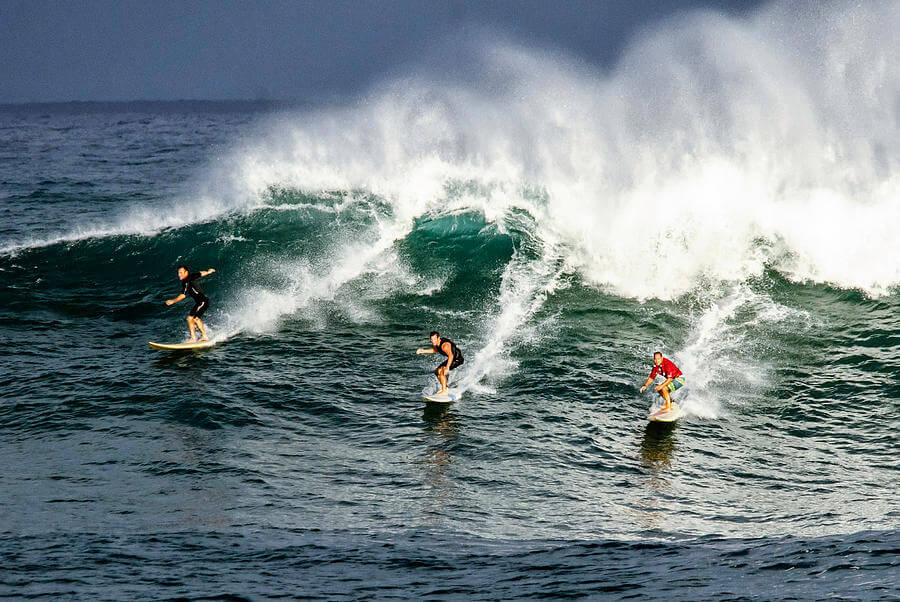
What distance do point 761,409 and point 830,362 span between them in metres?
2.42

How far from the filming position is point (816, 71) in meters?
22.0

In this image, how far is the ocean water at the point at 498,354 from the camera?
9102mm

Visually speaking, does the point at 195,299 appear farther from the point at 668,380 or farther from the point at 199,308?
the point at 668,380

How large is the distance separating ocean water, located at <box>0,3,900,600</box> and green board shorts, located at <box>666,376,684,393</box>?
55 centimetres

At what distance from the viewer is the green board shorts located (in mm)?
13367

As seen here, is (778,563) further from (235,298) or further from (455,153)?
(455,153)

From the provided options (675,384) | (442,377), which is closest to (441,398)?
(442,377)

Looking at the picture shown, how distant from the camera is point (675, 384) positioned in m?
13.4

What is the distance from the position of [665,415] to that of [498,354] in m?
3.87

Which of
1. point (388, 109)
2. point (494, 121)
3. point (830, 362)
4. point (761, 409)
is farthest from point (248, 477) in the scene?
point (388, 109)

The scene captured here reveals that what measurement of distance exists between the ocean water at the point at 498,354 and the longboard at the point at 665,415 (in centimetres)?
26

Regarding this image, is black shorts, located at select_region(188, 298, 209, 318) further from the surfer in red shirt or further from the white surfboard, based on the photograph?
the surfer in red shirt

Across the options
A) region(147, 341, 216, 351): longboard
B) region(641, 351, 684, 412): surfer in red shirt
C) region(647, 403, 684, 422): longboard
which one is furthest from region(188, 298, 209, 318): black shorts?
region(647, 403, 684, 422): longboard

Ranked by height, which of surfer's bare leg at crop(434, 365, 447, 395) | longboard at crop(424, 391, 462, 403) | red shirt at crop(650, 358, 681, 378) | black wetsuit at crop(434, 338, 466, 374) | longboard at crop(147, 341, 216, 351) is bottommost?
red shirt at crop(650, 358, 681, 378)
